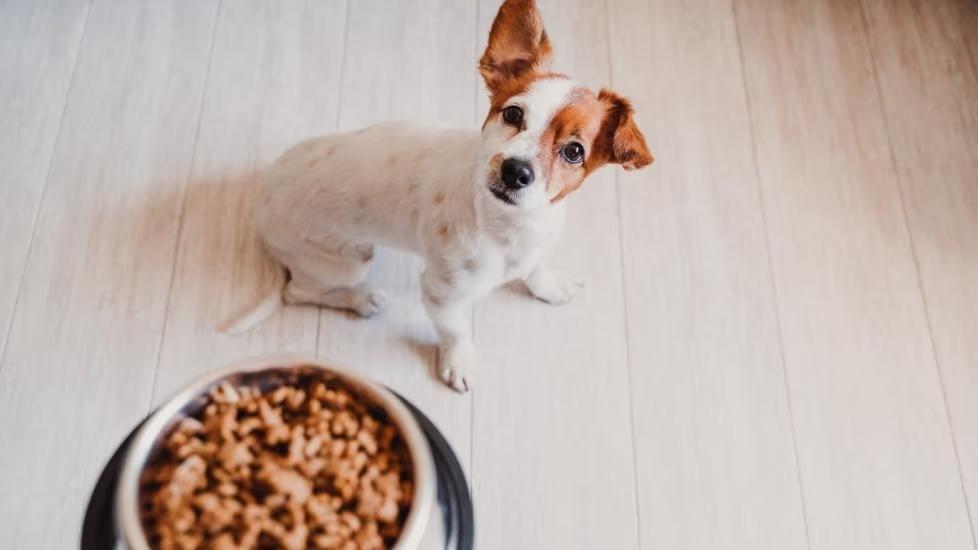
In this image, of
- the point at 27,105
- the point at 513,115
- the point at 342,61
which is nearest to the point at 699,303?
the point at 513,115

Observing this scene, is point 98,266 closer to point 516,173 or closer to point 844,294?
point 516,173

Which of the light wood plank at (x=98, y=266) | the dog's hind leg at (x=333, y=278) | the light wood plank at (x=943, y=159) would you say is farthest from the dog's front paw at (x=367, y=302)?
the light wood plank at (x=943, y=159)

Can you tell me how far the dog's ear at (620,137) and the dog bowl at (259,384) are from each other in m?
0.68

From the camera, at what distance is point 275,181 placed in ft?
5.69

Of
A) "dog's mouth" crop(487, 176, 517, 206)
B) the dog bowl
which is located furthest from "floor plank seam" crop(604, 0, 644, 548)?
the dog bowl

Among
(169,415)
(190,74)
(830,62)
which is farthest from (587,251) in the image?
(169,415)

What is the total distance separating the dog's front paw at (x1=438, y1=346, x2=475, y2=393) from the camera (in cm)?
194

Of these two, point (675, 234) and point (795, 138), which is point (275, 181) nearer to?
point (675, 234)

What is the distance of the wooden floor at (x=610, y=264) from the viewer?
75.3 inches

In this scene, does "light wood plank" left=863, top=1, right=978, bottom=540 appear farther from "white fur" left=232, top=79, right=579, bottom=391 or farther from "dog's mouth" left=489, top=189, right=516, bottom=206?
"dog's mouth" left=489, top=189, right=516, bottom=206

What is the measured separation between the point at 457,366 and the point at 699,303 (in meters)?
0.69

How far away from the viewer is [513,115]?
1.38 metres

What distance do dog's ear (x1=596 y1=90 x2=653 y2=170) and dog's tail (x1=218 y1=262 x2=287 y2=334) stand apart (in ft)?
3.14

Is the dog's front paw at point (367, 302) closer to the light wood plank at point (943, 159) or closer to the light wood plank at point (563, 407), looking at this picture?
the light wood plank at point (563, 407)
